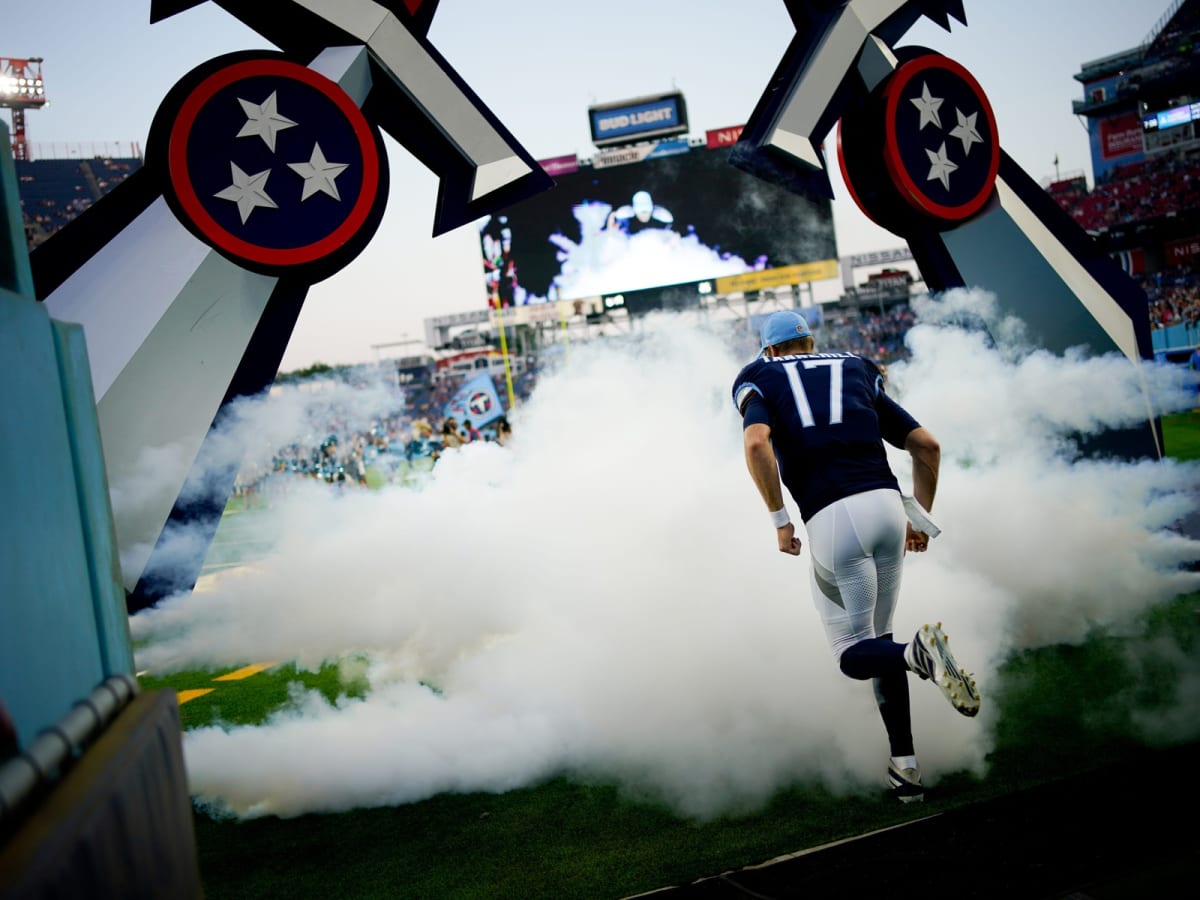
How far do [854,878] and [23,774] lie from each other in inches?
91.3

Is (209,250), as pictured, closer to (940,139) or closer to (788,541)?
(788,541)

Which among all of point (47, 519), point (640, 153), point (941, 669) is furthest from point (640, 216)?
point (47, 519)

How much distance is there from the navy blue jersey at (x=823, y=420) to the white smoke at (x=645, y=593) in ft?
3.08

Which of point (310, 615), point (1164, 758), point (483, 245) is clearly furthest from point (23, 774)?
point (483, 245)

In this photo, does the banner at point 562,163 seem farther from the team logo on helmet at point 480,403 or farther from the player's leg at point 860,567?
the player's leg at point 860,567

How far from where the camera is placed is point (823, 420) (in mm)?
3268

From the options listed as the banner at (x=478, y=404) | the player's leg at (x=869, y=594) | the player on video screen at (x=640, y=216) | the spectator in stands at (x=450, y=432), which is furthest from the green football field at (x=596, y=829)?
the player on video screen at (x=640, y=216)

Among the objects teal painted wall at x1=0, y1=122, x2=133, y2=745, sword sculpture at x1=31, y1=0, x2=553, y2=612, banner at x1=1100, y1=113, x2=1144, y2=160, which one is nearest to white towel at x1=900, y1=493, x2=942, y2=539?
sword sculpture at x1=31, y1=0, x2=553, y2=612

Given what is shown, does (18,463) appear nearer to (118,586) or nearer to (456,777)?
(118,586)

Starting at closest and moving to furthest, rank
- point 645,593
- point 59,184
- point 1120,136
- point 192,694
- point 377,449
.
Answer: point 645,593
point 192,694
point 59,184
point 377,449
point 1120,136

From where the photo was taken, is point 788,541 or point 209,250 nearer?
point 788,541

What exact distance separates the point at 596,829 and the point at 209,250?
9.11 ft

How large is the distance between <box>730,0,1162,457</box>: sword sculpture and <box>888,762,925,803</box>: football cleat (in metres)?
2.97

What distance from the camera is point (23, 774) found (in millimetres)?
1049
